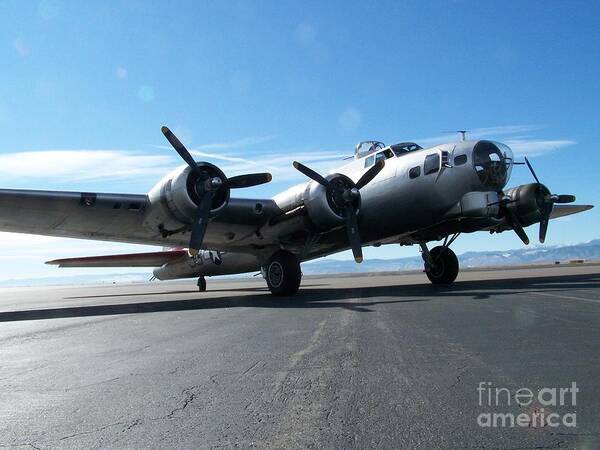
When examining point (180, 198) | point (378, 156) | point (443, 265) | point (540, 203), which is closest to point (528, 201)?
point (540, 203)

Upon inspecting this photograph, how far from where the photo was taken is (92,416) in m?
3.86

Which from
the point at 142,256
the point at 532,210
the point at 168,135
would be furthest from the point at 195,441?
the point at 142,256

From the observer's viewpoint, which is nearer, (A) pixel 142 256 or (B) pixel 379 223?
(B) pixel 379 223

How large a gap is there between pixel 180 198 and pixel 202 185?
0.73m

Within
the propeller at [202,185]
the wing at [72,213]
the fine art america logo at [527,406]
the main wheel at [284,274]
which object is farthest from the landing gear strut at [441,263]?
the fine art america logo at [527,406]

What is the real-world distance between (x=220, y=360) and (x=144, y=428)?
2379 millimetres

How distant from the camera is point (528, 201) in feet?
54.4

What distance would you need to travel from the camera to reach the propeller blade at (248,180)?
615 inches

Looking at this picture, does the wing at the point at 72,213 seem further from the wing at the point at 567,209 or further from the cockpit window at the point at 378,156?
the wing at the point at 567,209

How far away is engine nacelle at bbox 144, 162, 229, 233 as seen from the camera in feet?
48.3

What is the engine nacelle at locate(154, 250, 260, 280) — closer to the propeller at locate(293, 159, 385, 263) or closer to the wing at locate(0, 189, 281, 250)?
the wing at locate(0, 189, 281, 250)

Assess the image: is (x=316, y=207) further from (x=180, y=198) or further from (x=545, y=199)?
(x=545, y=199)

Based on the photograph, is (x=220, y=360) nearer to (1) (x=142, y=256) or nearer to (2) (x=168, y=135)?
(2) (x=168, y=135)

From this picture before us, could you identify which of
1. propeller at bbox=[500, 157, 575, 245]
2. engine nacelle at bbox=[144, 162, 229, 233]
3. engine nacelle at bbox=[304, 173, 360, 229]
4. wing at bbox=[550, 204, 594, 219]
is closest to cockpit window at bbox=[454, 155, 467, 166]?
propeller at bbox=[500, 157, 575, 245]
